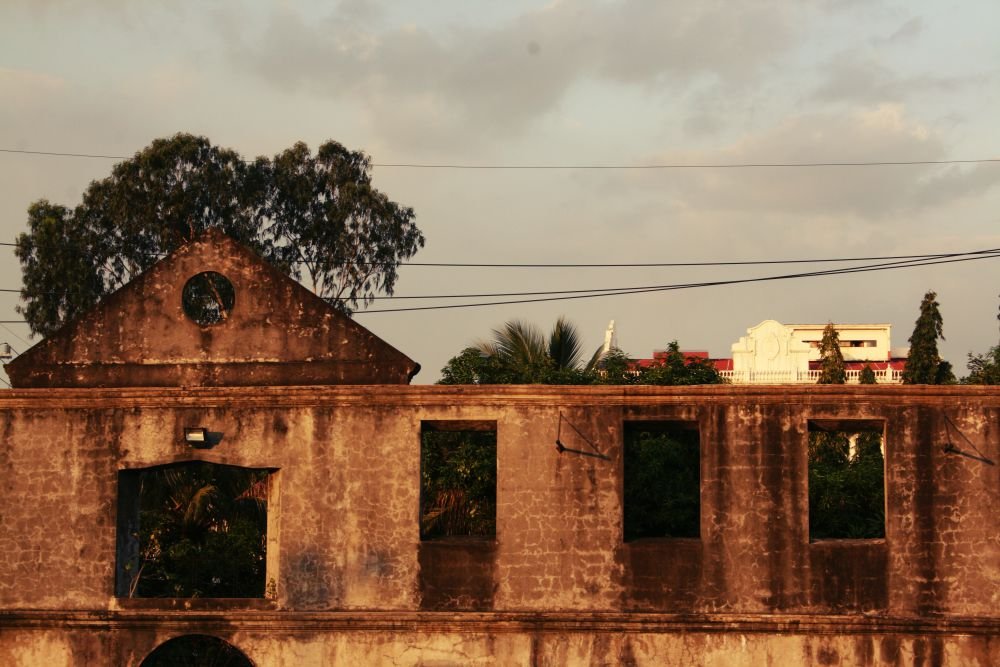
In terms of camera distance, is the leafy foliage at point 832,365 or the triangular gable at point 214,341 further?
the leafy foliage at point 832,365

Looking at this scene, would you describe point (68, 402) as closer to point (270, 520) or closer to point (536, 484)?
point (270, 520)

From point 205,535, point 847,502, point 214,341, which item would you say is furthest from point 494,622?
point 205,535

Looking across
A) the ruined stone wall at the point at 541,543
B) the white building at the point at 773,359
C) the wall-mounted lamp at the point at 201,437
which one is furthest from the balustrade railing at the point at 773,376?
the wall-mounted lamp at the point at 201,437

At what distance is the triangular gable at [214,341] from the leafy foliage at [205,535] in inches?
155

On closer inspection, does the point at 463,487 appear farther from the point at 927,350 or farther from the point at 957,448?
the point at 927,350

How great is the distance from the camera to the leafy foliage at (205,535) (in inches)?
901

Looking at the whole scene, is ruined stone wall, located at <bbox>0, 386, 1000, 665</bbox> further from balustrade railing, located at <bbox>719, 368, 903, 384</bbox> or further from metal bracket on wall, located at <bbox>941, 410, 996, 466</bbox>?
balustrade railing, located at <bbox>719, 368, 903, 384</bbox>

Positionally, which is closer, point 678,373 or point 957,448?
point 957,448

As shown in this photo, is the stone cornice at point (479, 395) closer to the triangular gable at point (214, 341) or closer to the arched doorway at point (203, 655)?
the triangular gable at point (214, 341)

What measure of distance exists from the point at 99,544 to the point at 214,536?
6038mm

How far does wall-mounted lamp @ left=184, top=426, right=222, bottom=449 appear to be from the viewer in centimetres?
1739

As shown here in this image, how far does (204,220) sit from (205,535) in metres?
16.9

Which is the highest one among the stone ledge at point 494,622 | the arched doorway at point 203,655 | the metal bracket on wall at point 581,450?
the metal bracket on wall at point 581,450

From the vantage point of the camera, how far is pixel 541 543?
17125 mm
